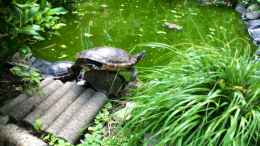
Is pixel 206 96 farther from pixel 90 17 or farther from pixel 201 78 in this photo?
pixel 90 17

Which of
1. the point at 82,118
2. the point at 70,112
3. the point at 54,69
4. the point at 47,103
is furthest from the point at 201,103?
the point at 54,69

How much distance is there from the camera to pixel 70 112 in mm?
3146

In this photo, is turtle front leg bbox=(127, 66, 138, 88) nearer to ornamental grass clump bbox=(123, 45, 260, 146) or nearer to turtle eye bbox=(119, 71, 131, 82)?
turtle eye bbox=(119, 71, 131, 82)

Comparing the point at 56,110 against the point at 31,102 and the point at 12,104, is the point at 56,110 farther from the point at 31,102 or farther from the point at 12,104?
the point at 12,104

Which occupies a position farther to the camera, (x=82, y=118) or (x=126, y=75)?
(x=126, y=75)

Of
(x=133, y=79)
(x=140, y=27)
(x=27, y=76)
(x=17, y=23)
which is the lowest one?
(x=140, y=27)

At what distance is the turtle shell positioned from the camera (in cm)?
335

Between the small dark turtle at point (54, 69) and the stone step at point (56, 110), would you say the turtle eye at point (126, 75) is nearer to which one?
the stone step at point (56, 110)

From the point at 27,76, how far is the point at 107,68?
2.04ft

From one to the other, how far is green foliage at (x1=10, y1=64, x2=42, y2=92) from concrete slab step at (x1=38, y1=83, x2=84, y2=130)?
8.5 inches

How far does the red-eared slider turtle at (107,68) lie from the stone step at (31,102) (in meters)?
0.28

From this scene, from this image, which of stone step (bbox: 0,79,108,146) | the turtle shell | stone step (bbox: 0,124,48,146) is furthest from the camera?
the turtle shell

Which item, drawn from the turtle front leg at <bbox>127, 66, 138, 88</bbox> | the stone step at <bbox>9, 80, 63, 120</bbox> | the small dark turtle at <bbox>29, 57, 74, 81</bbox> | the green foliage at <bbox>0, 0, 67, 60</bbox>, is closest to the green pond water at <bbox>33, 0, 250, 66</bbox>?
the small dark turtle at <bbox>29, 57, 74, 81</bbox>

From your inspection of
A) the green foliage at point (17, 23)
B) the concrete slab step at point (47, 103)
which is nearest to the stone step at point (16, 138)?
the concrete slab step at point (47, 103)
